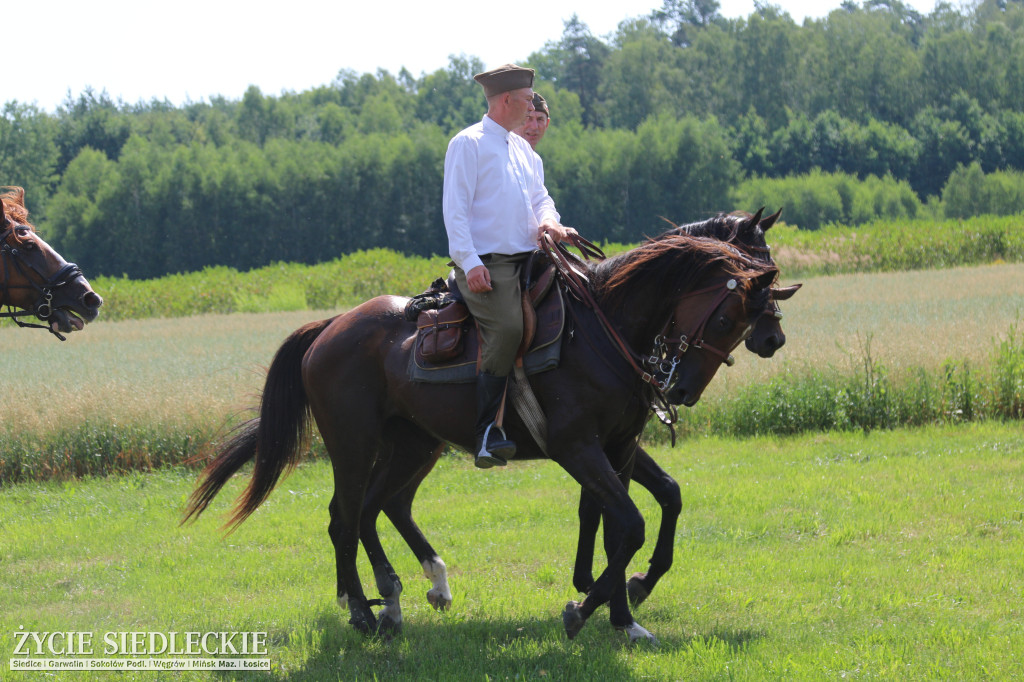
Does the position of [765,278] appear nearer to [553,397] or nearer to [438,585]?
[553,397]

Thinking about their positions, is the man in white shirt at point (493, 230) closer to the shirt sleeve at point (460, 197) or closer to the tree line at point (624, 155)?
the shirt sleeve at point (460, 197)

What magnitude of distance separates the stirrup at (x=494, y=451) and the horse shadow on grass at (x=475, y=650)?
110 cm

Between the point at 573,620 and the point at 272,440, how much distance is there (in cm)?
253

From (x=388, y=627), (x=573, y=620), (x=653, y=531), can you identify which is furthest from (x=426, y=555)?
(x=653, y=531)

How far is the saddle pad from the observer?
544 cm

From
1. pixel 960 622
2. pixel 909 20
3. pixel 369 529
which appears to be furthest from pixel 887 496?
pixel 909 20

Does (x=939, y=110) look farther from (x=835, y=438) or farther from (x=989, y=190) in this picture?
(x=835, y=438)

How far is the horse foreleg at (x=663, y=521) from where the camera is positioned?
5.90 metres

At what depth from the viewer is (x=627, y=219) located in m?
69.2

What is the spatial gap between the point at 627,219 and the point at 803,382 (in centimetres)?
5806

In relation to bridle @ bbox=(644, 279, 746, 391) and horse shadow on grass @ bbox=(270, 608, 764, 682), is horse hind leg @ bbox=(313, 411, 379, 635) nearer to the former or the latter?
horse shadow on grass @ bbox=(270, 608, 764, 682)

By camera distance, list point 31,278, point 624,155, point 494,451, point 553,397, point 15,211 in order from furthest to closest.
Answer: point 624,155
point 15,211
point 31,278
point 553,397
point 494,451

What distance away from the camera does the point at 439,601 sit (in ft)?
20.8

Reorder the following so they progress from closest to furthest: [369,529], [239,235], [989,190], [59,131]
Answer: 1. [369,529]
2. [989,190]
3. [239,235]
4. [59,131]
